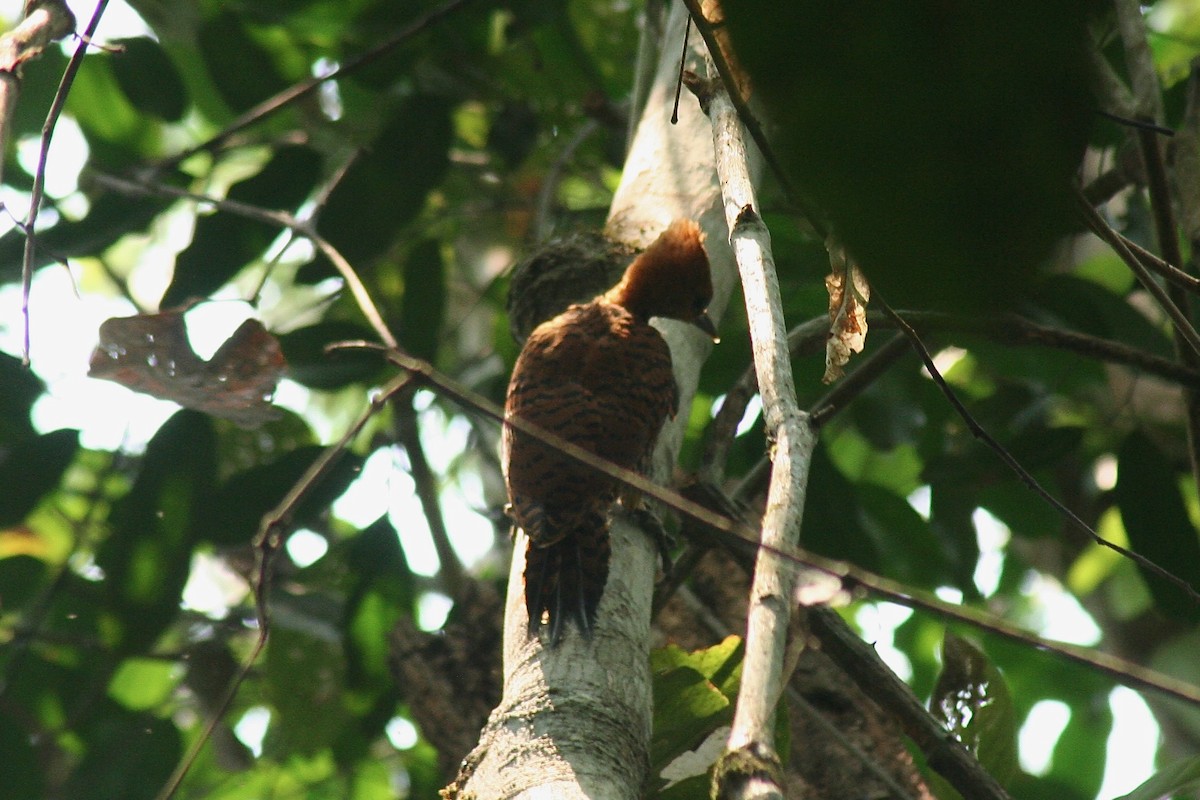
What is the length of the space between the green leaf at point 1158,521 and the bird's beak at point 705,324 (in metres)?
1.18

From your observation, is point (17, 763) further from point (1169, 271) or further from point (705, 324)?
point (1169, 271)

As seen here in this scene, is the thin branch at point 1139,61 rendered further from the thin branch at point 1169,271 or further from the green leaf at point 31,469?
the green leaf at point 31,469

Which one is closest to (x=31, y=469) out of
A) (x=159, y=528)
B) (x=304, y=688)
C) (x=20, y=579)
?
(x=159, y=528)

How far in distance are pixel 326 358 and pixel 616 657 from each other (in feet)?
7.24

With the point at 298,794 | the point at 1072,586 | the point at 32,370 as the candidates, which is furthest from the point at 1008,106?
the point at 1072,586

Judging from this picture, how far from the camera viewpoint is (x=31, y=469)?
12.0 ft

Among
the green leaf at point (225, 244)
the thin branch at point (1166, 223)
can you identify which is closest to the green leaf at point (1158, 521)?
the thin branch at point (1166, 223)

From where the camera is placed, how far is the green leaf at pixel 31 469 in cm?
359

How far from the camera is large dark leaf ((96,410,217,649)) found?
3412mm

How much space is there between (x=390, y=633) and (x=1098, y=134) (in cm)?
274

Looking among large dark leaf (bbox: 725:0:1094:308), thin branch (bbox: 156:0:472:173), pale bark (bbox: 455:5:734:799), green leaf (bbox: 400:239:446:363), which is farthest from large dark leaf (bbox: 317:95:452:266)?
large dark leaf (bbox: 725:0:1094:308)

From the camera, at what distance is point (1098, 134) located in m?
3.65

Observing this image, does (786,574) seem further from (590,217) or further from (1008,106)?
(590,217)

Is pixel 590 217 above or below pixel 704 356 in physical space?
above
